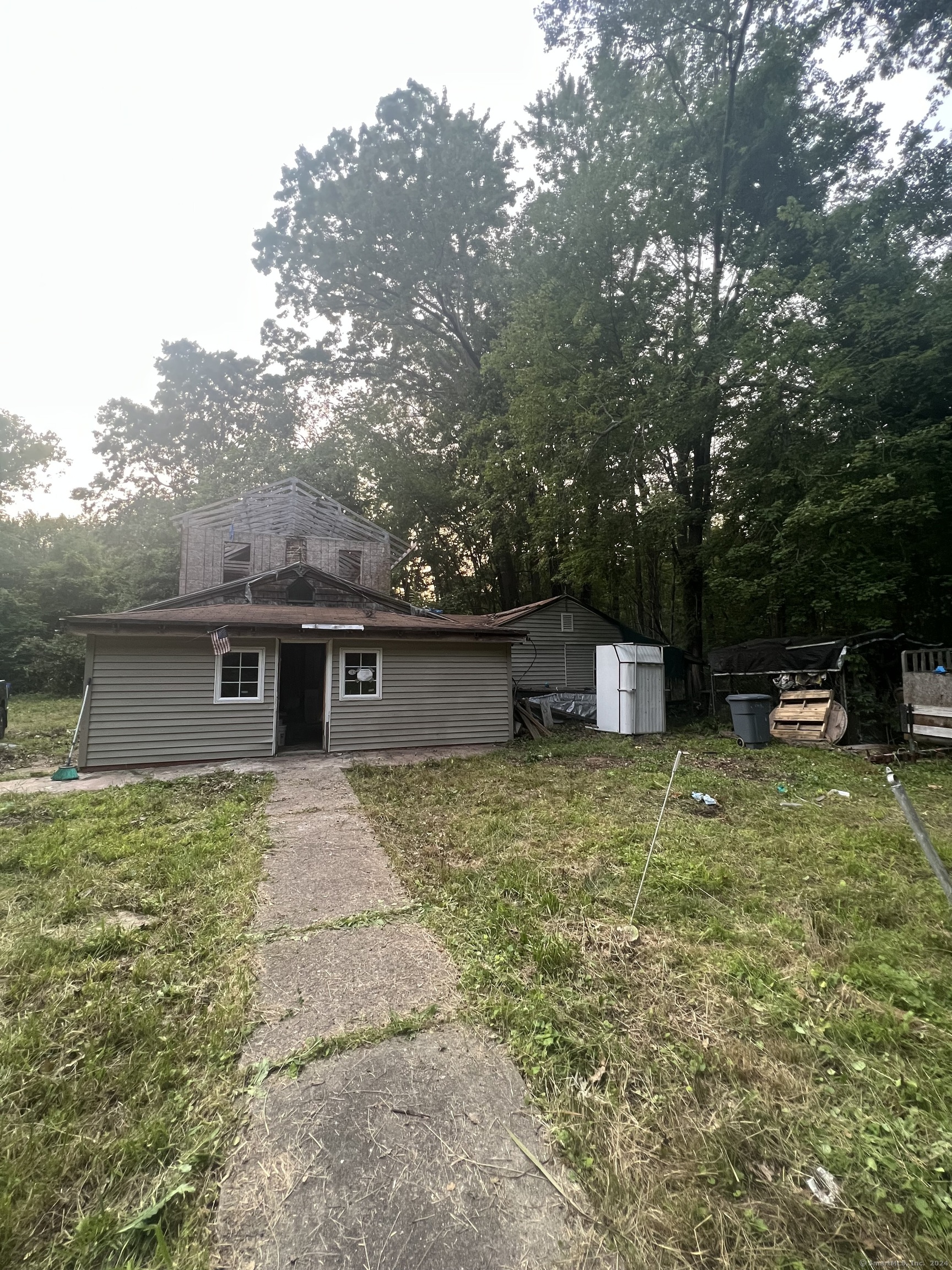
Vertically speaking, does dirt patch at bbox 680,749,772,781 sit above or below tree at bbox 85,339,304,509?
below

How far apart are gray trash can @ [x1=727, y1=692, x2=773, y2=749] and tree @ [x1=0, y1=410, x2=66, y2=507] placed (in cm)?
3331

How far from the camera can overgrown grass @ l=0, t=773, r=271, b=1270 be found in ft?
4.52

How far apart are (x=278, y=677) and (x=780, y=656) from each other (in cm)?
1055

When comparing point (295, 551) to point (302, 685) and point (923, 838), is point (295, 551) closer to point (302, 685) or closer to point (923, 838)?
point (302, 685)

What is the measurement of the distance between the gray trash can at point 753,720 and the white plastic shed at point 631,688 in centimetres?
185

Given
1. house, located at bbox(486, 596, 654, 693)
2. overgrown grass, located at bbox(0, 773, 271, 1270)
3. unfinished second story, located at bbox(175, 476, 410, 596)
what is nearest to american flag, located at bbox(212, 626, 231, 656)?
overgrown grass, located at bbox(0, 773, 271, 1270)

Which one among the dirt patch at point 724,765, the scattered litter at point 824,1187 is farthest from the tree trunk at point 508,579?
the scattered litter at point 824,1187

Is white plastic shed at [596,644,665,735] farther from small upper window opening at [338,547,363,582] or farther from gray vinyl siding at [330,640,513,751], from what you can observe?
small upper window opening at [338,547,363,582]

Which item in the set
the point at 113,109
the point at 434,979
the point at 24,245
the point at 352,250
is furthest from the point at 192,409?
the point at 434,979

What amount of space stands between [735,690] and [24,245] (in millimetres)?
19409

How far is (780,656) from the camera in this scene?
1097cm

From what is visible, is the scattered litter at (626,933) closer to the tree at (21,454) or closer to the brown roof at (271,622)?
the brown roof at (271,622)

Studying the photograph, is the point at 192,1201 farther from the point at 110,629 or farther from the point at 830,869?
the point at 110,629

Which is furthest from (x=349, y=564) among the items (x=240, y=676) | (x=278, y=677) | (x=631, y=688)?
(x=631, y=688)
